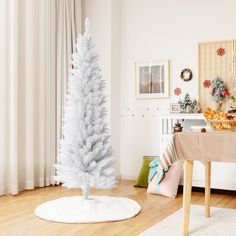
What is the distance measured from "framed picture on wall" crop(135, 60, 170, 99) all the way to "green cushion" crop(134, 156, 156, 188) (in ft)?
2.88

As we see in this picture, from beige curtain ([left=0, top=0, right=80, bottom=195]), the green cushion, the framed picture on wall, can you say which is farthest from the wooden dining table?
the framed picture on wall

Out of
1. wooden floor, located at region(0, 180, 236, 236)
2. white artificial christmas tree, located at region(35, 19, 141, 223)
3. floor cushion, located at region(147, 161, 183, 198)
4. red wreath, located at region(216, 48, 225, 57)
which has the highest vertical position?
red wreath, located at region(216, 48, 225, 57)

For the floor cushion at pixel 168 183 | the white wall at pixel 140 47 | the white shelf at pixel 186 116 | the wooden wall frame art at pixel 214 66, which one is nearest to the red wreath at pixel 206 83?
the wooden wall frame art at pixel 214 66

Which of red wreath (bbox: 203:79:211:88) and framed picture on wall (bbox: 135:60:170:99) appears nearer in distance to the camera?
red wreath (bbox: 203:79:211:88)

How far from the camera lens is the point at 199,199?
407cm

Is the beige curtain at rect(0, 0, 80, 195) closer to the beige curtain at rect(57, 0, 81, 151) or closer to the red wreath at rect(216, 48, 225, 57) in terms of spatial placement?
the beige curtain at rect(57, 0, 81, 151)

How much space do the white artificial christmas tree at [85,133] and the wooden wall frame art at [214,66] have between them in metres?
1.64

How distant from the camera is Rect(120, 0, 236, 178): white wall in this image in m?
4.82

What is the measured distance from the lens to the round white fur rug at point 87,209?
3162 millimetres

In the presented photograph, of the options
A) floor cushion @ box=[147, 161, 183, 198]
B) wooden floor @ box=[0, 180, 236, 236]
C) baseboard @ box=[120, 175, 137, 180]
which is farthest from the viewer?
baseboard @ box=[120, 175, 137, 180]

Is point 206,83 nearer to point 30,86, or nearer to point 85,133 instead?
point 85,133

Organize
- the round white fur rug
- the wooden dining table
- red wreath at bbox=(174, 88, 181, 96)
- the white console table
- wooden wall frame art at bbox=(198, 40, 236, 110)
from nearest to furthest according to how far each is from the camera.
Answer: the wooden dining table
the round white fur rug
the white console table
wooden wall frame art at bbox=(198, 40, 236, 110)
red wreath at bbox=(174, 88, 181, 96)

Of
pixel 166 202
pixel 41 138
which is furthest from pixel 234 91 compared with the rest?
pixel 41 138

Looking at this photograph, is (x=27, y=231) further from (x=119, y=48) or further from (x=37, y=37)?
(x=119, y=48)
